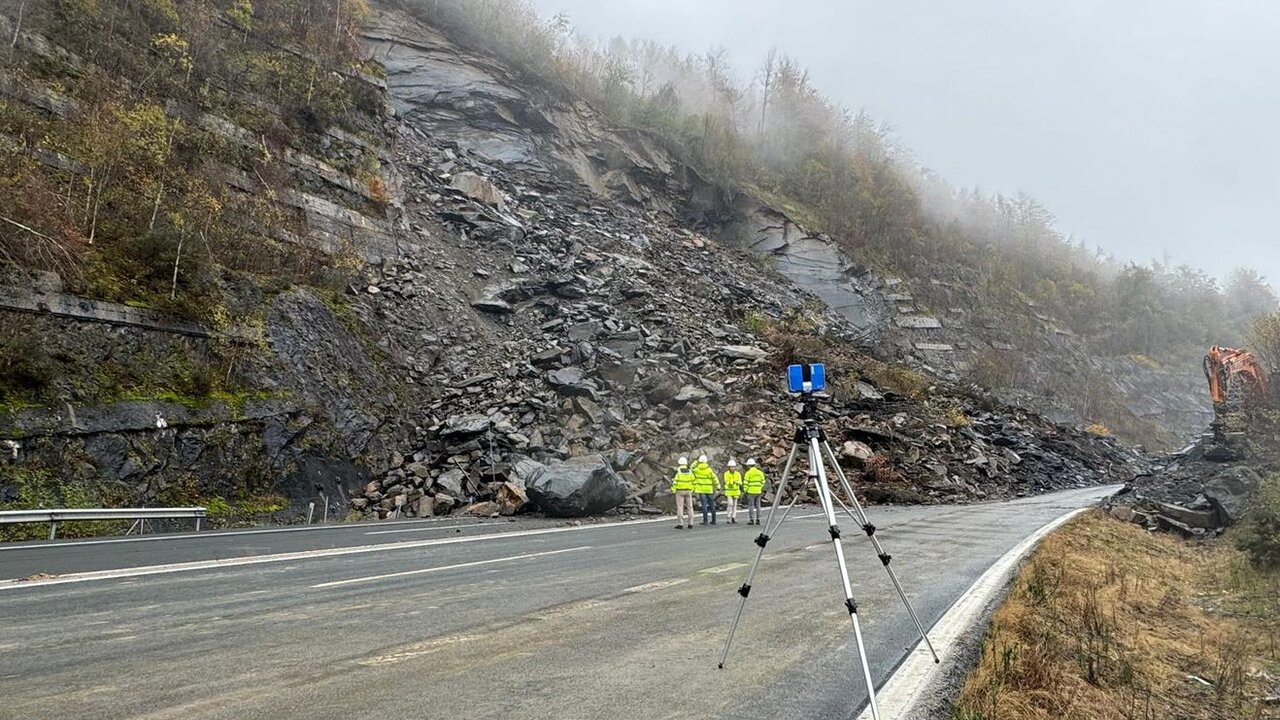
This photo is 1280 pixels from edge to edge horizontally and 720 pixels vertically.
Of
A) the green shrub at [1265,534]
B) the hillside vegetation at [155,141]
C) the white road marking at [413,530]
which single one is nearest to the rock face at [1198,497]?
the green shrub at [1265,534]

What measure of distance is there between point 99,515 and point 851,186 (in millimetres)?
61253

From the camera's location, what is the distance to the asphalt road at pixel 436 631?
3760 mm

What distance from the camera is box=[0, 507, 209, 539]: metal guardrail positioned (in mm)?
Result: 11344

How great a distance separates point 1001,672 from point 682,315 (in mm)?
29075

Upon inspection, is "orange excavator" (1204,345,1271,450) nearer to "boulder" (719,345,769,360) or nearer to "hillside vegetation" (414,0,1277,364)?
"boulder" (719,345,769,360)

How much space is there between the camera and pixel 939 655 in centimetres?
500

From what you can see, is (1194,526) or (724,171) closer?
(1194,526)

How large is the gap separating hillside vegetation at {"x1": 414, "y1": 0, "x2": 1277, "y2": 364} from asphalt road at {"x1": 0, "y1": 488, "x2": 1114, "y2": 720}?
45484 millimetres

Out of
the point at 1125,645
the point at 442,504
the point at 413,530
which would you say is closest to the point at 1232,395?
the point at 1125,645

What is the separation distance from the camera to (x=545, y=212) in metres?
38.5

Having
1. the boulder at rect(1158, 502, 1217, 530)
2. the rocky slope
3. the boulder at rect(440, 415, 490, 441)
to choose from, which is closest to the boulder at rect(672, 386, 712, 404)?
the rocky slope

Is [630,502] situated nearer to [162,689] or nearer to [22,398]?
[22,398]

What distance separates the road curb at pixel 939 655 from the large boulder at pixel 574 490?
10.6 metres

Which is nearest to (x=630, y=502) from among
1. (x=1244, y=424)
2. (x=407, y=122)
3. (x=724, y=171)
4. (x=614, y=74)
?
(x=1244, y=424)
